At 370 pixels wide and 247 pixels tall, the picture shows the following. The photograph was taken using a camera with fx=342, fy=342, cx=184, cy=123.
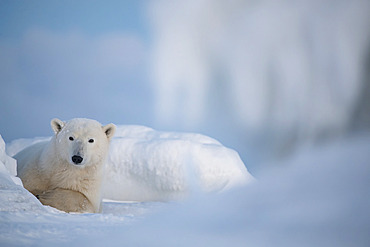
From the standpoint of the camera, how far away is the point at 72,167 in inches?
144

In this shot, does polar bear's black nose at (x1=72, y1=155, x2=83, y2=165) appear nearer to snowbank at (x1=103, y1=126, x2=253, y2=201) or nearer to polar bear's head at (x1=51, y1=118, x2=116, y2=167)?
polar bear's head at (x1=51, y1=118, x2=116, y2=167)

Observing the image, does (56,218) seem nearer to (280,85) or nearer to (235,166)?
(235,166)

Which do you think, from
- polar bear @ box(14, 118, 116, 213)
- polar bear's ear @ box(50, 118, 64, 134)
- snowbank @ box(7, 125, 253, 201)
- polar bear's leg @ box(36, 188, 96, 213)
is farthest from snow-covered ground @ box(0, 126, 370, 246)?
snowbank @ box(7, 125, 253, 201)

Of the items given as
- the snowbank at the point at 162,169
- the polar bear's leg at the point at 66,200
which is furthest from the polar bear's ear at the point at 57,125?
the snowbank at the point at 162,169

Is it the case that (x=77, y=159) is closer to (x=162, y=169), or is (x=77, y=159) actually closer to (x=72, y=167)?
(x=72, y=167)

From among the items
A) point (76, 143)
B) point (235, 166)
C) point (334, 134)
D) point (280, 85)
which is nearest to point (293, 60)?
point (280, 85)

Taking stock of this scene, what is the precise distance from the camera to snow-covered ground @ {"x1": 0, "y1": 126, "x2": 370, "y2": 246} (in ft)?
3.68

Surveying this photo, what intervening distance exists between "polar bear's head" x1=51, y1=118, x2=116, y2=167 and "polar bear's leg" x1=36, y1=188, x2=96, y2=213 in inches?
12.2

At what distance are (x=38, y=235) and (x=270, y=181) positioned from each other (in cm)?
95

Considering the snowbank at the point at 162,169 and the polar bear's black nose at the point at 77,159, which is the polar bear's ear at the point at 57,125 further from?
the snowbank at the point at 162,169

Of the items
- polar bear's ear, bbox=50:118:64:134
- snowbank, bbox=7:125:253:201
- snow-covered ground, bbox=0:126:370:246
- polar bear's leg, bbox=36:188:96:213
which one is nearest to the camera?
snow-covered ground, bbox=0:126:370:246

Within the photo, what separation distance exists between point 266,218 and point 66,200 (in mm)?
2596

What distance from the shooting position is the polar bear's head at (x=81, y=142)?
347 centimetres

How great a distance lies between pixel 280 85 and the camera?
11.2 m
